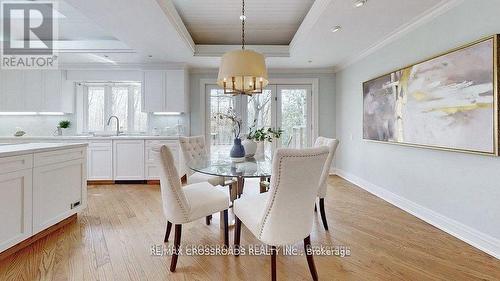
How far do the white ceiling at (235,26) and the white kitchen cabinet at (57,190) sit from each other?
1767 mm

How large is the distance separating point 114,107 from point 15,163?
11.0 ft

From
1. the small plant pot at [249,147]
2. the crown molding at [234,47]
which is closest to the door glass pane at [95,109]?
the crown molding at [234,47]

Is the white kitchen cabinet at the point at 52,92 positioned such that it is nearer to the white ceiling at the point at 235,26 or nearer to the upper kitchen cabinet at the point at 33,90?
the upper kitchen cabinet at the point at 33,90

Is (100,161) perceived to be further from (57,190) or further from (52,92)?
(57,190)

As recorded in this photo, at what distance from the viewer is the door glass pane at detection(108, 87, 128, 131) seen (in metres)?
5.06

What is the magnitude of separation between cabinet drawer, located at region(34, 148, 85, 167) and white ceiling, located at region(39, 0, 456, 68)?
160 centimetres

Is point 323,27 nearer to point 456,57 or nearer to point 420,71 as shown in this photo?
point 420,71

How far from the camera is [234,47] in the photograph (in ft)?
14.5

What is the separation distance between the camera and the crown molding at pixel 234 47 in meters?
4.32

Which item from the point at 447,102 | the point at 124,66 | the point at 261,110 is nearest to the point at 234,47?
the point at 261,110

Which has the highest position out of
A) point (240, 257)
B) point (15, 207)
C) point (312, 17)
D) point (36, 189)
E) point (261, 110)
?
point (312, 17)

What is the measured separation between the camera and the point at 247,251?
6.92 ft

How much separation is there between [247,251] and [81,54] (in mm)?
4487

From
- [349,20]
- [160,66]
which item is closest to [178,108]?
[160,66]
